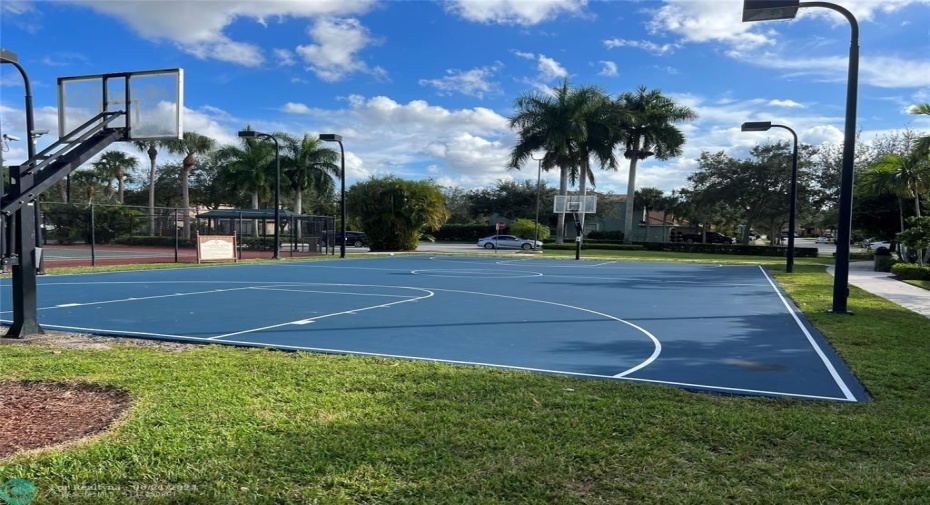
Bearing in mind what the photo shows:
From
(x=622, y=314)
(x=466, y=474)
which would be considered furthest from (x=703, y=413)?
(x=622, y=314)

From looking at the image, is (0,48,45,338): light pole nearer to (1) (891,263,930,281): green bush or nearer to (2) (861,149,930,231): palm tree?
(1) (891,263,930,281): green bush

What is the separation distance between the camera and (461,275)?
861 inches

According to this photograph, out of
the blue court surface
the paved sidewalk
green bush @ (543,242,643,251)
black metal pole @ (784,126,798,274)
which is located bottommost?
the blue court surface

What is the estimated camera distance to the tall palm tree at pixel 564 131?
51125 mm

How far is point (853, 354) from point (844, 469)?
16.0ft

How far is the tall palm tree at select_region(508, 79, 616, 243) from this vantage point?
51125 millimetres

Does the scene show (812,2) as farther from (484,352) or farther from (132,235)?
(132,235)

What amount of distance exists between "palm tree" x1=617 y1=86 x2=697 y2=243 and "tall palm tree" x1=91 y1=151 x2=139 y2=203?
49.6 meters

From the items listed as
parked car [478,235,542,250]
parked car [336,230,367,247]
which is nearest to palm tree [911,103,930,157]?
parked car [478,235,542,250]

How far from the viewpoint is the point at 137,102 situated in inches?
400

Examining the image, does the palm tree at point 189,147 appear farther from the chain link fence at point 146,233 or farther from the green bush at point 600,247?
the green bush at point 600,247

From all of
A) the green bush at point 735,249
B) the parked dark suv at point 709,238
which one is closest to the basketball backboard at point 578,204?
the green bush at point 735,249

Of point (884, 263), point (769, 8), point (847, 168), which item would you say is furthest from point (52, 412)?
point (884, 263)

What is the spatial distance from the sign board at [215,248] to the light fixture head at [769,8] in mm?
22712
